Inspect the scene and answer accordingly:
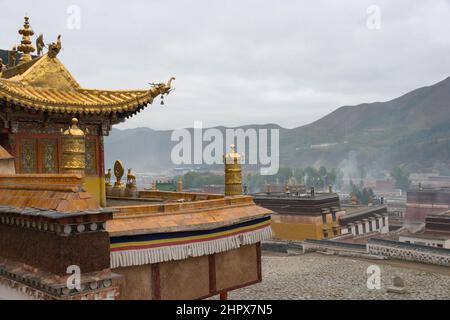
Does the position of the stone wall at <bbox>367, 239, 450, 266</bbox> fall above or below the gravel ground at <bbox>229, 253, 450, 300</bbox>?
above

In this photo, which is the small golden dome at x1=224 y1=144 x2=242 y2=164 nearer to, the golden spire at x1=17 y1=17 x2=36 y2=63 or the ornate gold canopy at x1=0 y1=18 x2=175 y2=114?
the ornate gold canopy at x1=0 y1=18 x2=175 y2=114

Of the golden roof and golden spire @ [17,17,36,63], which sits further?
golden spire @ [17,17,36,63]

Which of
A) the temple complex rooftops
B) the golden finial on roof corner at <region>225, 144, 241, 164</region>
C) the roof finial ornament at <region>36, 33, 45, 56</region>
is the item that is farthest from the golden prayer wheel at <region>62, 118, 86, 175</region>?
the temple complex rooftops

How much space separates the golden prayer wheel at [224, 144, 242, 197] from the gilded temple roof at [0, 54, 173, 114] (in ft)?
7.82

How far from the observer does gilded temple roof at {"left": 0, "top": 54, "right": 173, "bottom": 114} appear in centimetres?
1012

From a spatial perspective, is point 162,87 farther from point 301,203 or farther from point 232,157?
point 301,203

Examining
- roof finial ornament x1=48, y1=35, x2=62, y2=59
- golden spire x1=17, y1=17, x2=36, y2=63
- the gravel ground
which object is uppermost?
golden spire x1=17, y1=17, x2=36, y2=63

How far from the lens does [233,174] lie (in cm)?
1083

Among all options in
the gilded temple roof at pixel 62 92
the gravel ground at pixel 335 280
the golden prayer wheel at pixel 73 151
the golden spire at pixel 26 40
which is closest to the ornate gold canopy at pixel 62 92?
the gilded temple roof at pixel 62 92

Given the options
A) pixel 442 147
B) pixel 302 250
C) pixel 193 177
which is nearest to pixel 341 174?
pixel 442 147

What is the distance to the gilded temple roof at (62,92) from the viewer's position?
10125 mm
